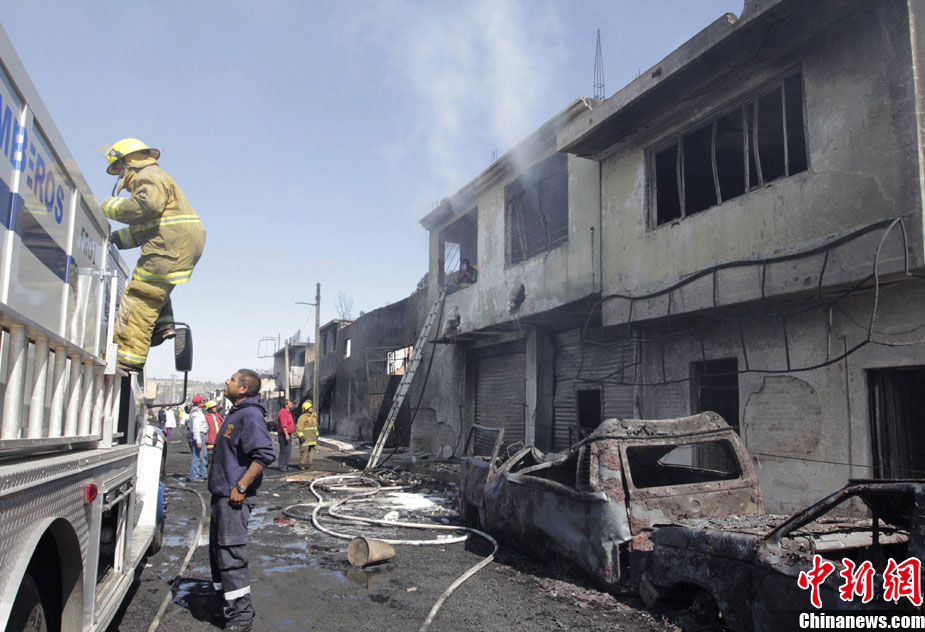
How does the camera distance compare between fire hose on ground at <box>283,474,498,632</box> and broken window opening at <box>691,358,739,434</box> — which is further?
broken window opening at <box>691,358,739,434</box>

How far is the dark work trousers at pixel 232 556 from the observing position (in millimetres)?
4148

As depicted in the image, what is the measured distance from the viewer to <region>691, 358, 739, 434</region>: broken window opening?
8898 millimetres

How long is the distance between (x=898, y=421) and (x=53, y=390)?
8.13 meters

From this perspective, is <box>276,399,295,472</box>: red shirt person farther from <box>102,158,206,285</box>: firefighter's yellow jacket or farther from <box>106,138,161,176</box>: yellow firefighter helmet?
<box>106,138,161,176</box>: yellow firefighter helmet

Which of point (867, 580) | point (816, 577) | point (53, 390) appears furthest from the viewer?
point (816, 577)

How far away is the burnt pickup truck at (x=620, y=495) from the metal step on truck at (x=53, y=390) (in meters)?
3.42

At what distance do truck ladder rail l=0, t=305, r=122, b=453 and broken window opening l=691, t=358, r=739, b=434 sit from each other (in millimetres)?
7677

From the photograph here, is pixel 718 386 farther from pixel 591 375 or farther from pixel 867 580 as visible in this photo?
pixel 867 580

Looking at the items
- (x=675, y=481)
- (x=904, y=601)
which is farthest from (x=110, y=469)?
(x=675, y=481)

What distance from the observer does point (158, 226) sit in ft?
14.1

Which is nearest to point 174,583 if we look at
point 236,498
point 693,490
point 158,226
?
point 236,498

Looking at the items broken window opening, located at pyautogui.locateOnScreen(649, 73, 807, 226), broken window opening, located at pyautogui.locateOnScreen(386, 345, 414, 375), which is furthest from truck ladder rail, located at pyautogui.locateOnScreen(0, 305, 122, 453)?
broken window opening, located at pyautogui.locateOnScreen(386, 345, 414, 375)

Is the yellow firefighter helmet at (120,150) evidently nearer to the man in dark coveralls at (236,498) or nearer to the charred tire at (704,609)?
the man in dark coveralls at (236,498)

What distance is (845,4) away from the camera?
6867mm
